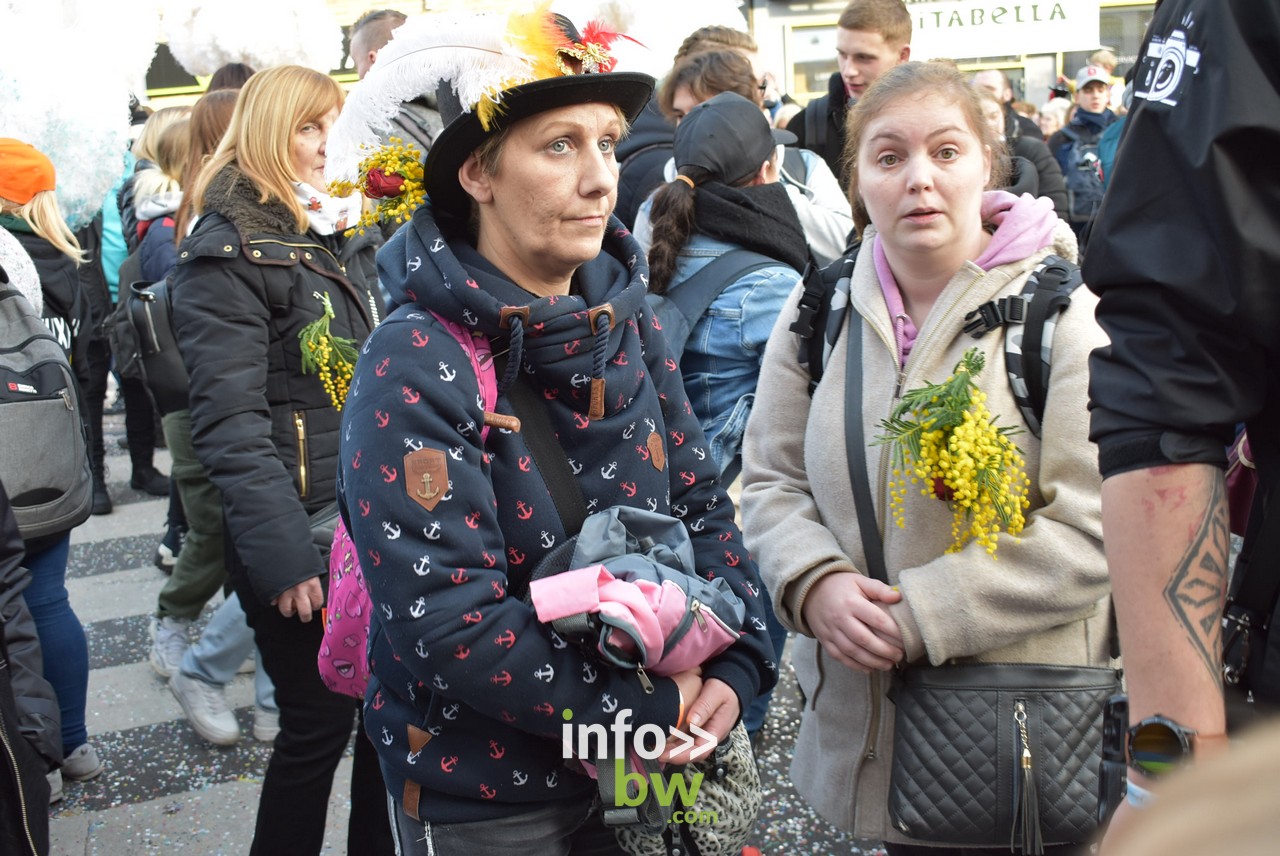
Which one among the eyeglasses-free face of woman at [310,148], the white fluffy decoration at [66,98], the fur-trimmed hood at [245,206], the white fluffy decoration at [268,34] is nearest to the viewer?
the fur-trimmed hood at [245,206]

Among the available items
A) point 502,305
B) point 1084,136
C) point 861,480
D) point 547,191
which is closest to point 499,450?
point 502,305

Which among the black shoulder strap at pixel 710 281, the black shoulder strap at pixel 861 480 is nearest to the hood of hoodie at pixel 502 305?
the black shoulder strap at pixel 861 480

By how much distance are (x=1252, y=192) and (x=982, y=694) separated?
1215 mm

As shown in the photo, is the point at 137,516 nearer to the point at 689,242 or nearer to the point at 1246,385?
the point at 689,242

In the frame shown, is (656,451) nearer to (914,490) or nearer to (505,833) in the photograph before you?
(914,490)

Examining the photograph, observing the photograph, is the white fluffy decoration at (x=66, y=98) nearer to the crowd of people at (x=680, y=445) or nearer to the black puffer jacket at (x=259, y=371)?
the crowd of people at (x=680, y=445)

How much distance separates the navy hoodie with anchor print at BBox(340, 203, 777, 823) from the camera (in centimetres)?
184

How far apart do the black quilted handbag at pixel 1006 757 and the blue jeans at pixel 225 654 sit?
9.30 feet

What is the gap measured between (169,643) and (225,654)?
674 millimetres

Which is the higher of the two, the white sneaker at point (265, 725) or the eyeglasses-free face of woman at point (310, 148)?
the eyeglasses-free face of woman at point (310, 148)

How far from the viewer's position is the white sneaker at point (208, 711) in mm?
4379

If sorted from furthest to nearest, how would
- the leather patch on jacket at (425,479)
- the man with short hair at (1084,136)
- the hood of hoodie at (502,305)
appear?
the man with short hair at (1084,136) → the hood of hoodie at (502,305) → the leather patch on jacket at (425,479)

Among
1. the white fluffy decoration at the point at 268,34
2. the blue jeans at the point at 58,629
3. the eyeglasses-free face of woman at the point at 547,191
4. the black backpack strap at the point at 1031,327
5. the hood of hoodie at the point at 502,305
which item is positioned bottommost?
the blue jeans at the point at 58,629

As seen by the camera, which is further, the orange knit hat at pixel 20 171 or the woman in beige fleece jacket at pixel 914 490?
the orange knit hat at pixel 20 171
